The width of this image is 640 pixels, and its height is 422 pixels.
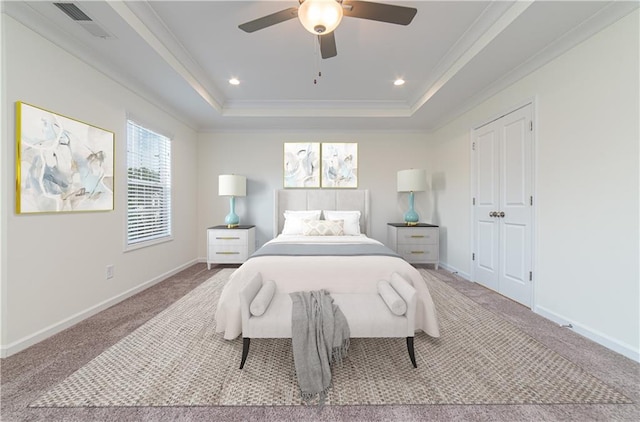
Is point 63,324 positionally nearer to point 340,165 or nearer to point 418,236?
point 340,165

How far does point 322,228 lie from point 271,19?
2622 mm

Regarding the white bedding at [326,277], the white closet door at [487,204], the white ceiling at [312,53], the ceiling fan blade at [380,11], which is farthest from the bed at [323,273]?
the white ceiling at [312,53]

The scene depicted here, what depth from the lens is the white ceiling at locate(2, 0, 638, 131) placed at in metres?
2.05

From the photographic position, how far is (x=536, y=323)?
7.77 feet

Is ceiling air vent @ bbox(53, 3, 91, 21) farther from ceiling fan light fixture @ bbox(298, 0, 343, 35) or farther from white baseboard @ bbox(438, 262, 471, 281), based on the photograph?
white baseboard @ bbox(438, 262, 471, 281)

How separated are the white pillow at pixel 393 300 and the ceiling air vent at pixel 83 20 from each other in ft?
10.5

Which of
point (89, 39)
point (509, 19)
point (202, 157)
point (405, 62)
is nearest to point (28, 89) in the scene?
point (89, 39)

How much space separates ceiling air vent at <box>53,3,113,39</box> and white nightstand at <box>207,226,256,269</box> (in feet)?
9.24

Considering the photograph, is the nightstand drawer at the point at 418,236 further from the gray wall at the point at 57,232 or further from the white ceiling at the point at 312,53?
the gray wall at the point at 57,232

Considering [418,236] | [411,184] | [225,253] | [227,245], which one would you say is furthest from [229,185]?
[418,236]

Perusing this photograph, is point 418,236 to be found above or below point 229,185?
below

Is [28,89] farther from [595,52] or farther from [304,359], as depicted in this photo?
[595,52]

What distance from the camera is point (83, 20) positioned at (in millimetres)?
2018

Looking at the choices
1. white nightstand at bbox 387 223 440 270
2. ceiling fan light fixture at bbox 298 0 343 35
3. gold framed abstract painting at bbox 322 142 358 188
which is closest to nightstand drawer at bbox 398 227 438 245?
white nightstand at bbox 387 223 440 270
